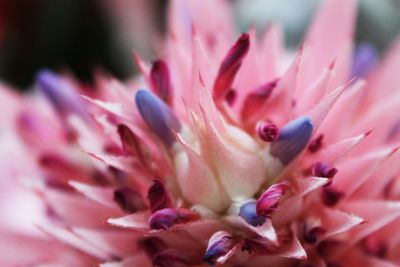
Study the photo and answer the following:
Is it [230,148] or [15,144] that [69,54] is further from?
[230,148]

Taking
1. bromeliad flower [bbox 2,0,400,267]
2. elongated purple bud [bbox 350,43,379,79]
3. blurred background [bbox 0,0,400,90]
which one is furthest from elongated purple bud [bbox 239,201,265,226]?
blurred background [bbox 0,0,400,90]

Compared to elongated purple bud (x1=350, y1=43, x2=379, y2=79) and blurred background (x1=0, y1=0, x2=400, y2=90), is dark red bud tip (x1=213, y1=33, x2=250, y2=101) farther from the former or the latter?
blurred background (x1=0, y1=0, x2=400, y2=90)

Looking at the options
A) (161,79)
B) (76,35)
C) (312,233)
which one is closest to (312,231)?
(312,233)

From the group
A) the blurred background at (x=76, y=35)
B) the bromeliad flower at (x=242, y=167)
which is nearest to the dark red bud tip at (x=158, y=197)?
the bromeliad flower at (x=242, y=167)

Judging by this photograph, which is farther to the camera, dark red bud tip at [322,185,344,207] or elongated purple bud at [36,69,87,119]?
elongated purple bud at [36,69,87,119]

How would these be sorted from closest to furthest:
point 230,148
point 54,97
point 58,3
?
point 230,148 → point 54,97 → point 58,3

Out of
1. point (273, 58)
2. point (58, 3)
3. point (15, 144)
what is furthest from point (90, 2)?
point (273, 58)
